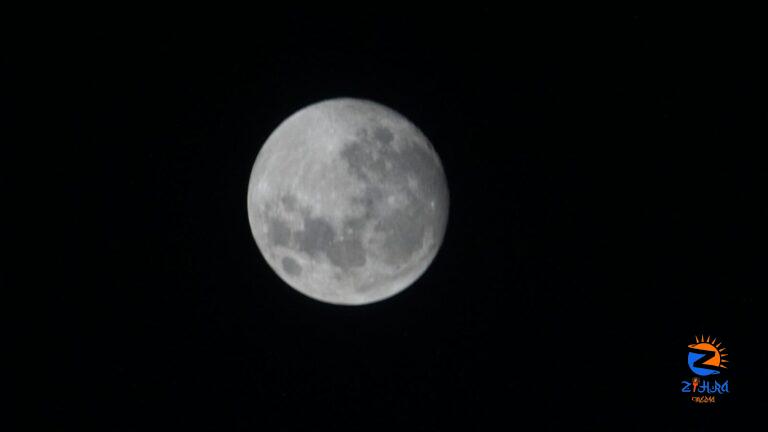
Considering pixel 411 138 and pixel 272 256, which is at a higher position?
pixel 411 138

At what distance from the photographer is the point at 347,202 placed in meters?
4.20

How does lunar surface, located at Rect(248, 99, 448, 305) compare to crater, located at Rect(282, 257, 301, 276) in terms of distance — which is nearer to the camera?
lunar surface, located at Rect(248, 99, 448, 305)

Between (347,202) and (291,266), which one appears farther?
(291,266)

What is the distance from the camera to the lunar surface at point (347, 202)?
4242 millimetres

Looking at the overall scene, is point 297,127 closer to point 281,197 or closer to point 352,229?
point 281,197

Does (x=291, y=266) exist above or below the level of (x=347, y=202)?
below

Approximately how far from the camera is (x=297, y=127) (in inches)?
182

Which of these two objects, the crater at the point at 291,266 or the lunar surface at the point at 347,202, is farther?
the crater at the point at 291,266

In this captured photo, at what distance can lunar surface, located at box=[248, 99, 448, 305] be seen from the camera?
4.24m

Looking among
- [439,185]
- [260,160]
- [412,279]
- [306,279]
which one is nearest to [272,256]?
[306,279]

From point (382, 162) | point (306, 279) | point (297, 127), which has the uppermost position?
point (297, 127)

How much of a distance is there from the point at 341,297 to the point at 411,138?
1.37 metres

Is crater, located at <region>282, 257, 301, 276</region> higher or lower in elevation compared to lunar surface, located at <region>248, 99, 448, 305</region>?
lower

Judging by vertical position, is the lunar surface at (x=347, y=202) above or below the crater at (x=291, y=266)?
above
